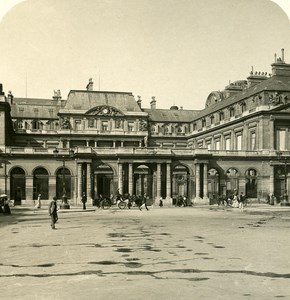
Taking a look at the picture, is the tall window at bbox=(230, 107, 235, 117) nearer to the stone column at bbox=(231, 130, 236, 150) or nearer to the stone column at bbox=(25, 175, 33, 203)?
the stone column at bbox=(231, 130, 236, 150)

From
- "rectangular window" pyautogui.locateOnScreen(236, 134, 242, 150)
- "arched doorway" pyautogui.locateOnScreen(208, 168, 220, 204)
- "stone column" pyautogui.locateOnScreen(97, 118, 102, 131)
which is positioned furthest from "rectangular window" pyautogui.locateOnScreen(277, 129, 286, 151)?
"stone column" pyautogui.locateOnScreen(97, 118, 102, 131)

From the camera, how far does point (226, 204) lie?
48812 millimetres

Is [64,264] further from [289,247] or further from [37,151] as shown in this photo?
[37,151]

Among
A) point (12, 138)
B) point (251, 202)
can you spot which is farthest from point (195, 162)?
point (12, 138)

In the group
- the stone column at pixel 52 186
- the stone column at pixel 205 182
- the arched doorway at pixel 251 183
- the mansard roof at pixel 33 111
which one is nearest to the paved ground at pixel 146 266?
the stone column at pixel 52 186

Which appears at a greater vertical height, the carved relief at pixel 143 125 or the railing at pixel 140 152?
the carved relief at pixel 143 125

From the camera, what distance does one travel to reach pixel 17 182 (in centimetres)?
5334

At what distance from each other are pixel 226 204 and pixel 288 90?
16.3 meters

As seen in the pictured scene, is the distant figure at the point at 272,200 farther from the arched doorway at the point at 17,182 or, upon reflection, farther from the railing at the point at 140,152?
the arched doorway at the point at 17,182

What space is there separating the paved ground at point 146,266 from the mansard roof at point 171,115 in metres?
63.5

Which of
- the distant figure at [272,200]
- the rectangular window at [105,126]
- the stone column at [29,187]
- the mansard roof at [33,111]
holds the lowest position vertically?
the distant figure at [272,200]

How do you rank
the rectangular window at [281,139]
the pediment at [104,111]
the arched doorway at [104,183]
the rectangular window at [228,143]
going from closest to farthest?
the rectangular window at [281,139]
the rectangular window at [228,143]
the arched doorway at [104,183]
the pediment at [104,111]

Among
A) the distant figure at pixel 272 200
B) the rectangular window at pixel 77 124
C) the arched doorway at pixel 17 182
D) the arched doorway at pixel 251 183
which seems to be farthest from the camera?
the rectangular window at pixel 77 124

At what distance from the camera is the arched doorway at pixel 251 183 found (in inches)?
2173
